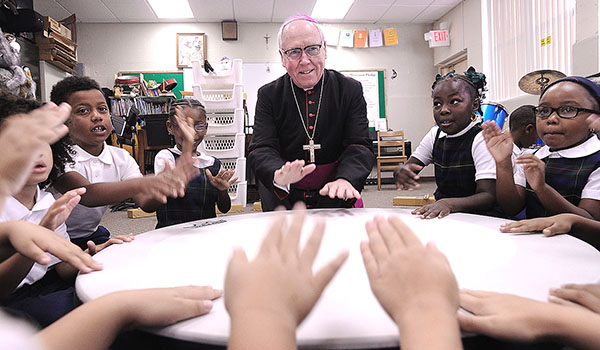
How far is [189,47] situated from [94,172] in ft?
18.8

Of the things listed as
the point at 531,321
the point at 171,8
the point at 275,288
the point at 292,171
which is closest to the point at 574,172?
the point at 292,171

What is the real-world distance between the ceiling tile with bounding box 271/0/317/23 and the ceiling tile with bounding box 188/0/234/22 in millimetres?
745

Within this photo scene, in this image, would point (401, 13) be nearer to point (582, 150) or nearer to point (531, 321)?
point (582, 150)

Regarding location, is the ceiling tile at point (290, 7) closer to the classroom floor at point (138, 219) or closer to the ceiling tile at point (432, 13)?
the ceiling tile at point (432, 13)

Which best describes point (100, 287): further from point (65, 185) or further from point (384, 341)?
point (65, 185)

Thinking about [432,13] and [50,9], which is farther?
[432,13]

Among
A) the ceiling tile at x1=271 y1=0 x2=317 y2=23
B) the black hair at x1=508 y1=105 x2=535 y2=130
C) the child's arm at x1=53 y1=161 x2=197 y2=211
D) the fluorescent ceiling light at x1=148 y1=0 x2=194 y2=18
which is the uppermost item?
the fluorescent ceiling light at x1=148 y1=0 x2=194 y2=18

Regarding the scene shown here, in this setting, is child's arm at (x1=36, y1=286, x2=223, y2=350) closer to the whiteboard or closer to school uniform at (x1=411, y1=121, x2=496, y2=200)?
school uniform at (x1=411, y1=121, x2=496, y2=200)

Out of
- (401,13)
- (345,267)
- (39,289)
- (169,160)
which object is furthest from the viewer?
(401,13)

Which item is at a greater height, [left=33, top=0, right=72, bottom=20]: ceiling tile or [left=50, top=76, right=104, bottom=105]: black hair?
[left=33, top=0, right=72, bottom=20]: ceiling tile

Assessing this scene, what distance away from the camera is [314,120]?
188 centimetres

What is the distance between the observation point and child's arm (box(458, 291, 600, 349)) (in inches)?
18.3

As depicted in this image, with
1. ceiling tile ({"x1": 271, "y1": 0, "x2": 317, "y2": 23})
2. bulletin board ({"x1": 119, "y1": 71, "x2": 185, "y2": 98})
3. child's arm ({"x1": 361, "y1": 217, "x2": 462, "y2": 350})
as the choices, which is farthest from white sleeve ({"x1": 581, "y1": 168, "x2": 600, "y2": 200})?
bulletin board ({"x1": 119, "y1": 71, "x2": 185, "y2": 98})

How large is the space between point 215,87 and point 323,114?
261 centimetres
